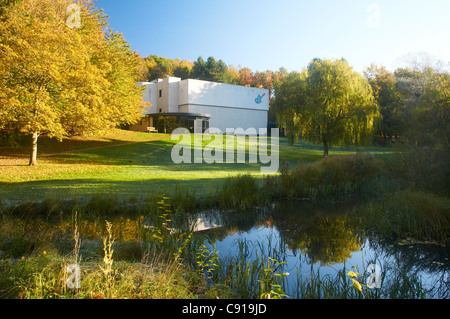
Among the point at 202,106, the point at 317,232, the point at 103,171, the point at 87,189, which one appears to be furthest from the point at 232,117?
the point at 317,232

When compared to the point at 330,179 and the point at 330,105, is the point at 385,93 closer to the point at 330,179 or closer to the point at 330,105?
the point at 330,105

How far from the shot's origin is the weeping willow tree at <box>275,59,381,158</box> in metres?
21.5

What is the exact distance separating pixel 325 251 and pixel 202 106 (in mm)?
36581

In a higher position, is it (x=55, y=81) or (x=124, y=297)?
(x=55, y=81)

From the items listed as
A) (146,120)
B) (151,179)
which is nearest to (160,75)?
(146,120)

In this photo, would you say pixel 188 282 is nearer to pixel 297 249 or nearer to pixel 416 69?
pixel 297 249

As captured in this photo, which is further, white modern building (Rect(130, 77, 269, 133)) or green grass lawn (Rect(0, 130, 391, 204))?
white modern building (Rect(130, 77, 269, 133))

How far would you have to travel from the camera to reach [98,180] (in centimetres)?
1274

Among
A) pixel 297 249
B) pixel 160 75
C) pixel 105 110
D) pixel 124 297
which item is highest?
pixel 160 75

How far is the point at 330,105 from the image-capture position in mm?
21531

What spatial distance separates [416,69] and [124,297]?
111 ft

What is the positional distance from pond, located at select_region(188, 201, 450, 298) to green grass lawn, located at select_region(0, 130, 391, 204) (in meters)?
2.47

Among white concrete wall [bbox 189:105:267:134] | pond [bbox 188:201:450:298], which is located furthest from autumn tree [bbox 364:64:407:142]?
pond [bbox 188:201:450:298]

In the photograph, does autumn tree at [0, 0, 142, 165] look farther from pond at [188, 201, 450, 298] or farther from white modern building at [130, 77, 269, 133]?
white modern building at [130, 77, 269, 133]
